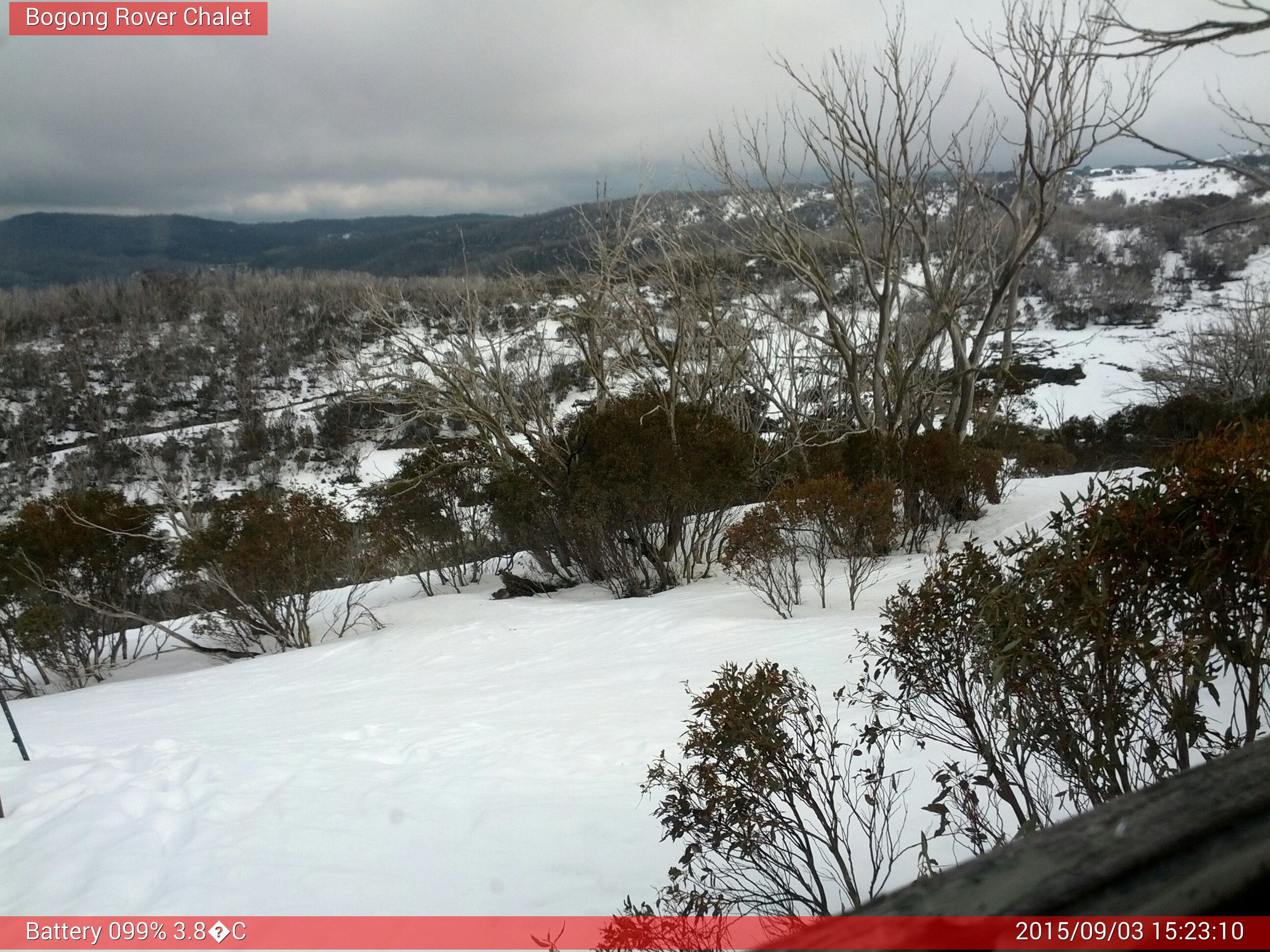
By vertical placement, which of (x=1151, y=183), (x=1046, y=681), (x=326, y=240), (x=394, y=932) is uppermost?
(x=326, y=240)

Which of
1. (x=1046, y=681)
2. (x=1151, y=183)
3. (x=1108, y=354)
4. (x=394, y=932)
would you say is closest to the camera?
(x=1046, y=681)

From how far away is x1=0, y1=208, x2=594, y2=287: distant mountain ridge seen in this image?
46062 mm

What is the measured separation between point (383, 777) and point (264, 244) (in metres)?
131

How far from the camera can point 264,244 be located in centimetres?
11525

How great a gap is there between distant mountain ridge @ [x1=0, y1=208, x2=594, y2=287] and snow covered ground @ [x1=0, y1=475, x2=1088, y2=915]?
834 centimetres

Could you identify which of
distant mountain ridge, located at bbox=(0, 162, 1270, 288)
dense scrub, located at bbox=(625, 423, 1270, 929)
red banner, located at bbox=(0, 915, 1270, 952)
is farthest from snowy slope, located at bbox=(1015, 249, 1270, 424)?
red banner, located at bbox=(0, 915, 1270, 952)

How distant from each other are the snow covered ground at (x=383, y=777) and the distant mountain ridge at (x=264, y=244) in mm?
8345

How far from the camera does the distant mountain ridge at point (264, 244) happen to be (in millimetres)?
46062

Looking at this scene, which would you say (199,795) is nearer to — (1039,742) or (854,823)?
(854,823)

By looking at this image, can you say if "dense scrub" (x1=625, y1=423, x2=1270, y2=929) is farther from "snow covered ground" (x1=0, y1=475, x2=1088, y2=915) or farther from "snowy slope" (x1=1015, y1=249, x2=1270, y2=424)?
"snowy slope" (x1=1015, y1=249, x2=1270, y2=424)

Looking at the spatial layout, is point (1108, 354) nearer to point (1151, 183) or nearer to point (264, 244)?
point (1151, 183)

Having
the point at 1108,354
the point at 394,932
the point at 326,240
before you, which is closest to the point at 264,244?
the point at 326,240

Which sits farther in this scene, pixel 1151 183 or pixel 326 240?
pixel 326 240

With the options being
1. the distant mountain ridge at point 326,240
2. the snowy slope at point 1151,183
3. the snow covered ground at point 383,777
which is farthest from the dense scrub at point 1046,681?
the snowy slope at point 1151,183
